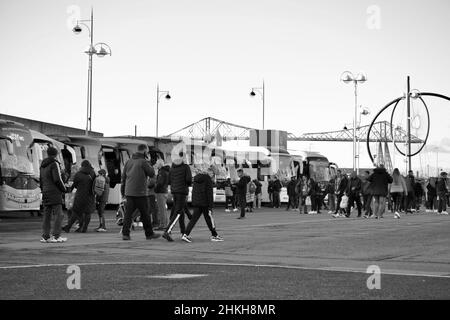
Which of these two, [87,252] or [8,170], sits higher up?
[8,170]

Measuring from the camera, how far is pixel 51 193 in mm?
18094

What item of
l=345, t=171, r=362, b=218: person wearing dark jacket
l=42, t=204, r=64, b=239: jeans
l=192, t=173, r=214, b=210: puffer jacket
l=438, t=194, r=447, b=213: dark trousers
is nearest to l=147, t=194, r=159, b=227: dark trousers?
l=192, t=173, r=214, b=210: puffer jacket

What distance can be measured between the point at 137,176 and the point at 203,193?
1471mm

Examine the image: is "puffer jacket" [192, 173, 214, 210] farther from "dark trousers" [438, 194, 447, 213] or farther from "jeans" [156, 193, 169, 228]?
"dark trousers" [438, 194, 447, 213]

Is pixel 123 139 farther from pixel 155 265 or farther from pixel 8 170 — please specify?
pixel 155 265

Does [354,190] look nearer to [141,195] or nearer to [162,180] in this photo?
[162,180]

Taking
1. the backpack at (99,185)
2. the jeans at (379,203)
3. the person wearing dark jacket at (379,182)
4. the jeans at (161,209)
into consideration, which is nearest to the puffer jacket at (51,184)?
the jeans at (161,209)

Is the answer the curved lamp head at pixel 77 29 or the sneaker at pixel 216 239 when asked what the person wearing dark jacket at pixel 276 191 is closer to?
the curved lamp head at pixel 77 29

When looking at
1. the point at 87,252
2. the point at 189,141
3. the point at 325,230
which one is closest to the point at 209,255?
the point at 87,252

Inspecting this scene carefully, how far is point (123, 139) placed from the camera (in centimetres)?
4209
